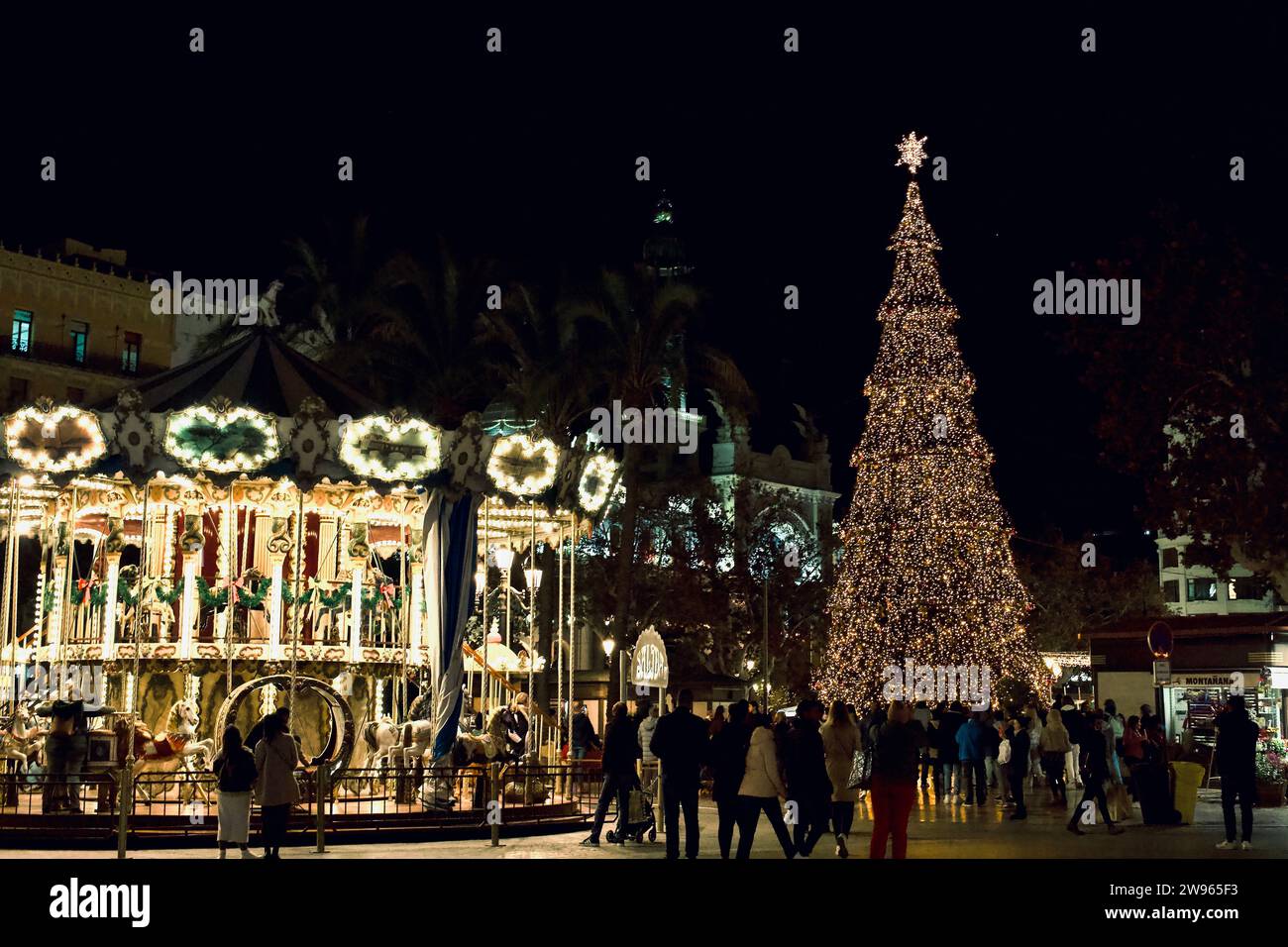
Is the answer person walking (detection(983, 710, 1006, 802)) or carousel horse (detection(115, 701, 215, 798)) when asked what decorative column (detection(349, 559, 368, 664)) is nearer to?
carousel horse (detection(115, 701, 215, 798))

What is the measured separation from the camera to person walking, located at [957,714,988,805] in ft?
85.1

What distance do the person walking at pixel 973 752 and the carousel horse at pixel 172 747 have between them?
38.7ft

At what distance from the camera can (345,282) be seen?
3722 cm

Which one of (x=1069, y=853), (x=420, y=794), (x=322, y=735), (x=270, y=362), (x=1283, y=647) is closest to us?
(x=1069, y=853)

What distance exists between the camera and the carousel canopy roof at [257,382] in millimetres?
22812

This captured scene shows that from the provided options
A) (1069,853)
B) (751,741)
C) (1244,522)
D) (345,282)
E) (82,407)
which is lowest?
(1069,853)

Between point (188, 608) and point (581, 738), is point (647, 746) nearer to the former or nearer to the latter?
point (188, 608)

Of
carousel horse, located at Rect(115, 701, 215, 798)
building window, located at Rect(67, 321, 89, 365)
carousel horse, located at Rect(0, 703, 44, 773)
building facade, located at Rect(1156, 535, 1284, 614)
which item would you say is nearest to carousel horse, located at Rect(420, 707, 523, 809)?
carousel horse, located at Rect(115, 701, 215, 798)

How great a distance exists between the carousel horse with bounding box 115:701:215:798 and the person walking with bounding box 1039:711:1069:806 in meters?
12.5

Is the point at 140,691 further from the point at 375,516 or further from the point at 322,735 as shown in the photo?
the point at 375,516

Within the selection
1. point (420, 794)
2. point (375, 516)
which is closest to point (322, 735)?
point (420, 794)

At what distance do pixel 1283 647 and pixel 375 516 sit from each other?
737 inches

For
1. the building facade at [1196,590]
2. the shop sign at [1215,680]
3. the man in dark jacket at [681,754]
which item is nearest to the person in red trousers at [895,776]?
the man in dark jacket at [681,754]

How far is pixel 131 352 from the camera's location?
53.7 metres
